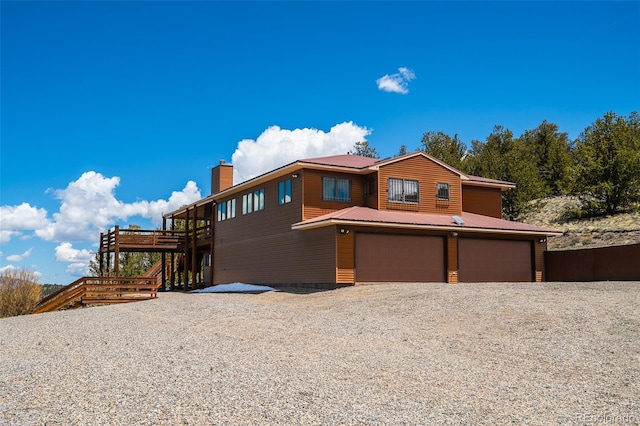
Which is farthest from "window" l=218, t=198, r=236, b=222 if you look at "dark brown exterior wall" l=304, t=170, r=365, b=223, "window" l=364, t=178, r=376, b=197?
"window" l=364, t=178, r=376, b=197

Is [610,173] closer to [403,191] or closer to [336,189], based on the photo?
[403,191]

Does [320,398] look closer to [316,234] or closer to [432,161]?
[316,234]

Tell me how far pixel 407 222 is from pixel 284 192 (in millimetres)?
6136

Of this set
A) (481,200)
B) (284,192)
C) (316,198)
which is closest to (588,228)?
(481,200)

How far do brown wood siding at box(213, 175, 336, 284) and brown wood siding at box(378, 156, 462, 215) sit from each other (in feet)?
12.0

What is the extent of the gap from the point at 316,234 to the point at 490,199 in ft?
39.6

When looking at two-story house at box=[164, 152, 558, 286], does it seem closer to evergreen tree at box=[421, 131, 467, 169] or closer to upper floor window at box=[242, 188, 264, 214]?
upper floor window at box=[242, 188, 264, 214]

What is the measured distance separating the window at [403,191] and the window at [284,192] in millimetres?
4516

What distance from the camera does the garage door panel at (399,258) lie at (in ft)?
81.8

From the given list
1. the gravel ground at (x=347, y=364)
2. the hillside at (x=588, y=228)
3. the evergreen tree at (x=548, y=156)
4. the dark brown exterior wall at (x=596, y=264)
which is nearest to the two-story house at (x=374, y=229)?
the dark brown exterior wall at (x=596, y=264)

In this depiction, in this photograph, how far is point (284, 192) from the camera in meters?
28.2

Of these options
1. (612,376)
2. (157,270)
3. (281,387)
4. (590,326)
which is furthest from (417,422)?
(157,270)

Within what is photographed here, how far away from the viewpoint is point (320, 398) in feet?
26.6

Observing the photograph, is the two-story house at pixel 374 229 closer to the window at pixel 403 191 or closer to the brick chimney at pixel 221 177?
the window at pixel 403 191
